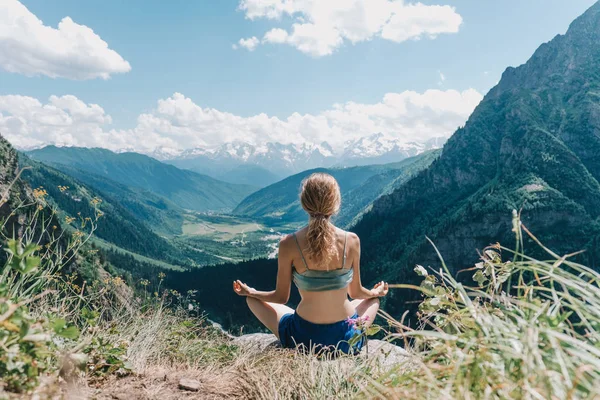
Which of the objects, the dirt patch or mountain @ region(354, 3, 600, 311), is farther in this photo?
mountain @ region(354, 3, 600, 311)

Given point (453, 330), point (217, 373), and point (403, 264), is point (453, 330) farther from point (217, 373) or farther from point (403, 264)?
point (403, 264)

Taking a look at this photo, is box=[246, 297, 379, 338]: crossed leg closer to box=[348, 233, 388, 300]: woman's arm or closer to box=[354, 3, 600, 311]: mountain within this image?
box=[348, 233, 388, 300]: woman's arm

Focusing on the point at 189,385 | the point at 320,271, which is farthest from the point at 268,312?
the point at 189,385

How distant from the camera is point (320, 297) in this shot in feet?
16.8

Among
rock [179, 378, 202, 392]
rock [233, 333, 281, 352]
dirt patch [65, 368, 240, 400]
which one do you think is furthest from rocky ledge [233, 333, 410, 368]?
rock [179, 378, 202, 392]

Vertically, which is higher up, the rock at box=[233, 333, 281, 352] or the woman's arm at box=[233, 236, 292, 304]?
the woman's arm at box=[233, 236, 292, 304]

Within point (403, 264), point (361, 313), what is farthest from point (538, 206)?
point (361, 313)

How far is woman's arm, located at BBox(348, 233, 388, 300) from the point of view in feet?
16.9

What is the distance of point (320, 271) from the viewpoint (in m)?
5.05

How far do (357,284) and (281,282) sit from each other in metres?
1.09

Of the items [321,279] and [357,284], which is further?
[357,284]

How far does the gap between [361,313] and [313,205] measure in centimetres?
195

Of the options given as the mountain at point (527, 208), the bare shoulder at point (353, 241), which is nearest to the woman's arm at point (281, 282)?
the bare shoulder at point (353, 241)

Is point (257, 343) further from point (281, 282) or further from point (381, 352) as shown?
point (381, 352)
